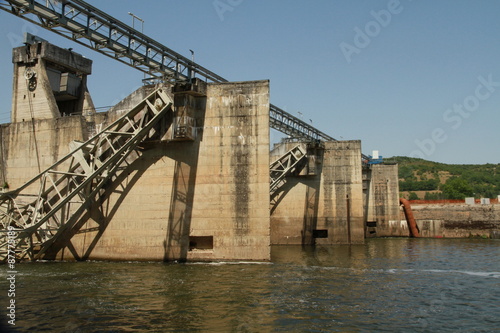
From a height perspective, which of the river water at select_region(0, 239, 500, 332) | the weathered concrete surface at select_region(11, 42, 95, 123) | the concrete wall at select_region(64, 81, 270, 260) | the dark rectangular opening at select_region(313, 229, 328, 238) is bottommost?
the river water at select_region(0, 239, 500, 332)

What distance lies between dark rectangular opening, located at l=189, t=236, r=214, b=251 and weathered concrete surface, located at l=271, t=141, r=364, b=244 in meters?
18.8

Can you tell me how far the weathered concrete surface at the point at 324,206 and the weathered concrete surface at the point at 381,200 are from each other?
17864mm

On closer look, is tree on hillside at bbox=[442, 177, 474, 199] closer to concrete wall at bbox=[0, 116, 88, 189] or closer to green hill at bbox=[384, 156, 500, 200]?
green hill at bbox=[384, 156, 500, 200]

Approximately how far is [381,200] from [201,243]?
42.5 metres

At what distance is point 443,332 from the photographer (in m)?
13.3

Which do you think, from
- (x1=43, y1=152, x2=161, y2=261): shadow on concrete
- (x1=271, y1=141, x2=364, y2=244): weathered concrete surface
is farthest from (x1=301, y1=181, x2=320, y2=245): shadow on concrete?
(x1=43, y1=152, x2=161, y2=261): shadow on concrete

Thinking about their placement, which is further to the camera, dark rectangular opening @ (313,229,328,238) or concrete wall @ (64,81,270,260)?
dark rectangular opening @ (313,229,328,238)

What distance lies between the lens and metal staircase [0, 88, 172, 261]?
1101 inches

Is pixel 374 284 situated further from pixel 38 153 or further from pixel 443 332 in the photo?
pixel 38 153

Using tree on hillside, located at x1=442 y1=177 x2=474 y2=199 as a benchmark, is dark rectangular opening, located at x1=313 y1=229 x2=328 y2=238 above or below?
below

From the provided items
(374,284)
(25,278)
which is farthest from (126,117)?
(374,284)

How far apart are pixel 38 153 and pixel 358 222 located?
1234 inches

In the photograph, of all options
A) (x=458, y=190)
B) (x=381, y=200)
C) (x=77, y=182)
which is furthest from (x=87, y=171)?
(x=458, y=190)

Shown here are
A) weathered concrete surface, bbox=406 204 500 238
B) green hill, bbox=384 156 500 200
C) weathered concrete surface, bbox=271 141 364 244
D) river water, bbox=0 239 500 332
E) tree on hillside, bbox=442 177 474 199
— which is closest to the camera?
river water, bbox=0 239 500 332
